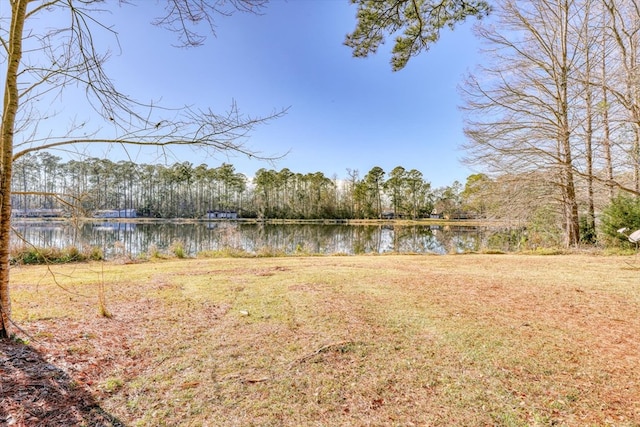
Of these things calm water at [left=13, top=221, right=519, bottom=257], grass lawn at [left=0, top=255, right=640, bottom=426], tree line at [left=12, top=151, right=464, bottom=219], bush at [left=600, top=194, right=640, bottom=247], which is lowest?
grass lawn at [left=0, top=255, right=640, bottom=426]

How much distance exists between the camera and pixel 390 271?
6934 millimetres

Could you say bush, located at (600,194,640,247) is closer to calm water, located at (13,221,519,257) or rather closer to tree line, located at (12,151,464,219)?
calm water, located at (13,221,519,257)

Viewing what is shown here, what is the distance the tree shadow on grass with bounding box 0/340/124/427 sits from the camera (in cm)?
185

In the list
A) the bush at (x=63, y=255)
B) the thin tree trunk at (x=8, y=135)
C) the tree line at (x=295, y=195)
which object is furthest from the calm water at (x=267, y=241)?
the tree line at (x=295, y=195)

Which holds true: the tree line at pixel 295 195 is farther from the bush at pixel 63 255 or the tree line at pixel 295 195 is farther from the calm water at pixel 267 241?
the bush at pixel 63 255

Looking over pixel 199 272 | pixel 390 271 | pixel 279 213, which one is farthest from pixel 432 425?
pixel 279 213

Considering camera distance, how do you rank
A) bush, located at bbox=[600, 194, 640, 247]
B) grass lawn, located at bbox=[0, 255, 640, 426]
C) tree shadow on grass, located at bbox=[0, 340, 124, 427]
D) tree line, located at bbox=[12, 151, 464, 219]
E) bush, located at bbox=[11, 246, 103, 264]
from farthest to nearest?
tree line, located at bbox=[12, 151, 464, 219]
bush, located at bbox=[600, 194, 640, 247]
bush, located at bbox=[11, 246, 103, 264]
grass lawn, located at bbox=[0, 255, 640, 426]
tree shadow on grass, located at bbox=[0, 340, 124, 427]

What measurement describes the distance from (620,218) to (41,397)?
44.0 feet

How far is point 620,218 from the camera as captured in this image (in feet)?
30.9

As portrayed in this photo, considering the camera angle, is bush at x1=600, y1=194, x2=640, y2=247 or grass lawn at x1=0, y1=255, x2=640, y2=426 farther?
bush at x1=600, y1=194, x2=640, y2=247

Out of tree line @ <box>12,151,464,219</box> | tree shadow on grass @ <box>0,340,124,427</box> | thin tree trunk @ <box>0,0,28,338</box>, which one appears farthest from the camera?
tree line @ <box>12,151,464,219</box>

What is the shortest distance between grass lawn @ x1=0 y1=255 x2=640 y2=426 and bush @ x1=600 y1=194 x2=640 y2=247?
5876mm

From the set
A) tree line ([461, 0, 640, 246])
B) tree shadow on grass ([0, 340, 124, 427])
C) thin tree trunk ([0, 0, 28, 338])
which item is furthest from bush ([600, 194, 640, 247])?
thin tree trunk ([0, 0, 28, 338])

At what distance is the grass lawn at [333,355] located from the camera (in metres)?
2.04
